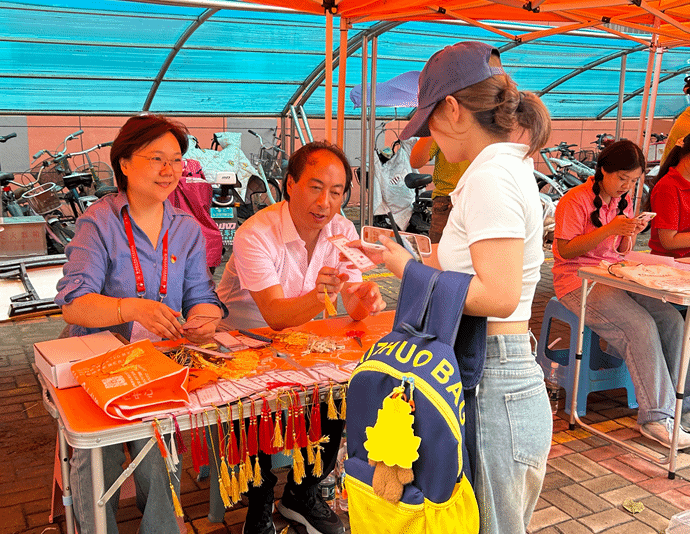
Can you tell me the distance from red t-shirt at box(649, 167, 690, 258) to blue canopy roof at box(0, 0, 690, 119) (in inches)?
134

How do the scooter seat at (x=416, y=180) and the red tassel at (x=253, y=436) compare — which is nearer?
the red tassel at (x=253, y=436)

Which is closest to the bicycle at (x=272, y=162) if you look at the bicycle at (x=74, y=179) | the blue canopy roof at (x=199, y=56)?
the blue canopy roof at (x=199, y=56)

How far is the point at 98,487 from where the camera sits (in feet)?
5.60

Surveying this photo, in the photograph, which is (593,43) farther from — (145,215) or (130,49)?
(145,215)

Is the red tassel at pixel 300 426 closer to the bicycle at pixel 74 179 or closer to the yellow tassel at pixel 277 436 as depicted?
the yellow tassel at pixel 277 436

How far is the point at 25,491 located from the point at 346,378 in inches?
73.6

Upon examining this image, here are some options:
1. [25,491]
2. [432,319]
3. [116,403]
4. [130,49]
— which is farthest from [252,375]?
[130,49]

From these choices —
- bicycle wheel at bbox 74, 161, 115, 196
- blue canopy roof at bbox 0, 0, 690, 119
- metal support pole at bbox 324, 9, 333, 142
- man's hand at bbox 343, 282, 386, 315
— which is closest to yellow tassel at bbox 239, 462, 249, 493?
man's hand at bbox 343, 282, 386, 315

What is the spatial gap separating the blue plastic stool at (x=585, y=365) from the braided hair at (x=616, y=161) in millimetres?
641

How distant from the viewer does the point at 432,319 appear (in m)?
1.40

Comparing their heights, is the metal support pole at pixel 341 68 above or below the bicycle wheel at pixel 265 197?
above

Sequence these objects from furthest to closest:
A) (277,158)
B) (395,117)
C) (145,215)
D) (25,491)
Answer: (395,117), (277,158), (25,491), (145,215)

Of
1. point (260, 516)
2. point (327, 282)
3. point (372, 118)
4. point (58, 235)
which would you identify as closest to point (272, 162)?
point (58, 235)

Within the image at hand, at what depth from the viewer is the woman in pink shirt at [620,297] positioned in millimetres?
3365
